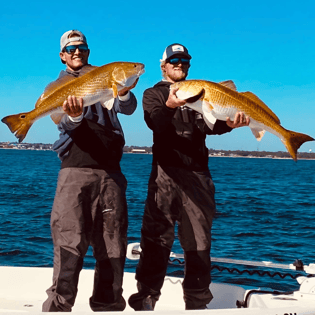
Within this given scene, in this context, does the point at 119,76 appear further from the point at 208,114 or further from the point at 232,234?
the point at 232,234

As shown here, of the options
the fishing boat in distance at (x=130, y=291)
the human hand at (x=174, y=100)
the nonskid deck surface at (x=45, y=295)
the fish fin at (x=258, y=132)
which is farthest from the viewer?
the nonskid deck surface at (x=45, y=295)

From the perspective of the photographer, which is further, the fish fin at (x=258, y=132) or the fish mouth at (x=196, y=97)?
the fish fin at (x=258, y=132)

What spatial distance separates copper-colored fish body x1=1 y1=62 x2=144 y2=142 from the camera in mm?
4207

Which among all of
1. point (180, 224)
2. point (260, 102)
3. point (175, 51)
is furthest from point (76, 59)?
point (180, 224)

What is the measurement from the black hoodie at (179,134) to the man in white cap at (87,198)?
40 centimetres

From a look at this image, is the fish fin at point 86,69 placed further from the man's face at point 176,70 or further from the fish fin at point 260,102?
the fish fin at point 260,102

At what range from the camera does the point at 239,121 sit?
4535mm

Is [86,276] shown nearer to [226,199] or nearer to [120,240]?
[120,240]

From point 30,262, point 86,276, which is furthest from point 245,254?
point 86,276

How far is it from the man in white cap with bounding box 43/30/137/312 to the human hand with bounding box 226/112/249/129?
97 cm

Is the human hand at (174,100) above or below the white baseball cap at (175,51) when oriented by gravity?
below

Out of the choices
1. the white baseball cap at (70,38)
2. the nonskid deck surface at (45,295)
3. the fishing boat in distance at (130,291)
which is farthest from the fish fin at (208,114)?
the nonskid deck surface at (45,295)

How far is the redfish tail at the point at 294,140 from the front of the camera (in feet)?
14.7

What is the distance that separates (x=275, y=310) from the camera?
4.58m
